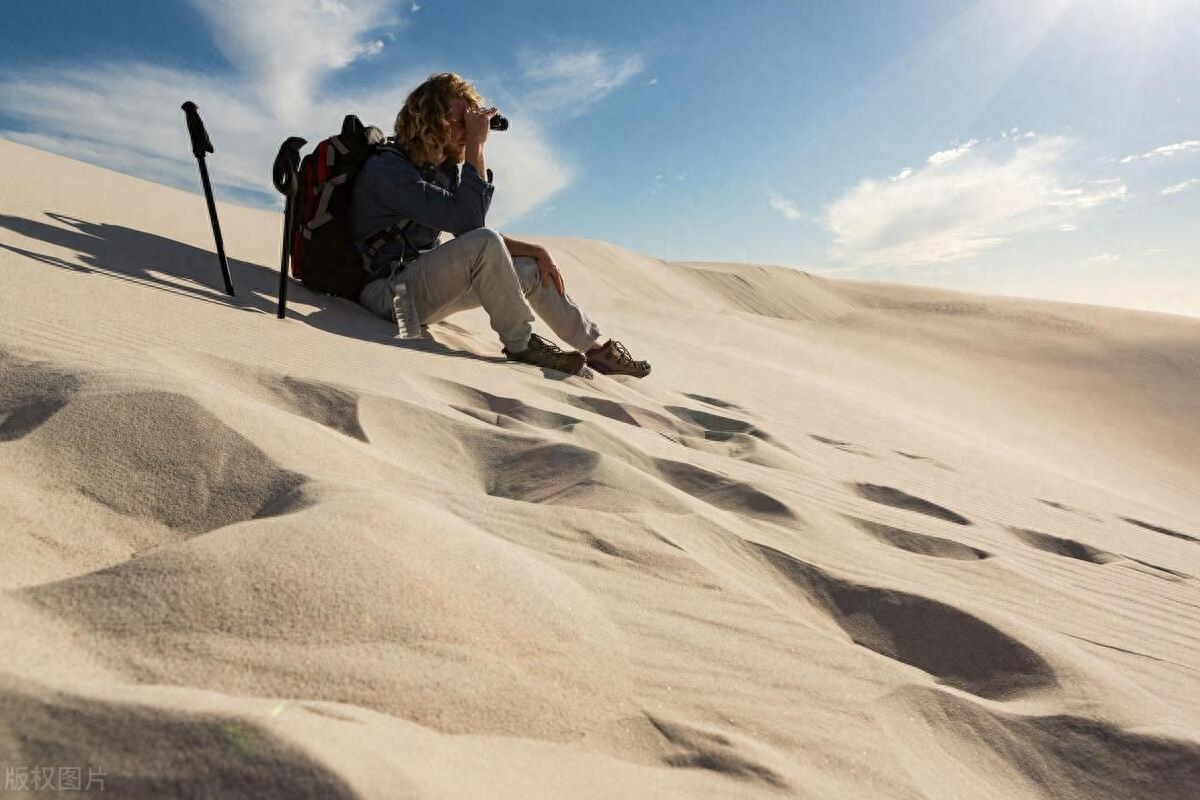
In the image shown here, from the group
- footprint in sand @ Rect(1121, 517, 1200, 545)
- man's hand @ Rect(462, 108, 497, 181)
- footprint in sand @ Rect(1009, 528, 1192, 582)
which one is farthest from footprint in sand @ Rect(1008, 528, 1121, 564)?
man's hand @ Rect(462, 108, 497, 181)

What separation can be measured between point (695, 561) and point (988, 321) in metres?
19.0

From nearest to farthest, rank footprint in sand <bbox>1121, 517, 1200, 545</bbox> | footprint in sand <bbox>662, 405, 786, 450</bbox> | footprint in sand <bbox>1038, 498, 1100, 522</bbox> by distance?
1. footprint in sand <bbox>662, 405, 786, 450</bbox>
2. footprint in sand <bbox>1038, 498, 1100, 522</bbox>
3. footprint in sand <bbox>1121, 517, 1200, 545</bbox>

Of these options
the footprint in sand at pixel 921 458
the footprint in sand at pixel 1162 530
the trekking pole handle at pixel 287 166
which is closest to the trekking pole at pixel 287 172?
the trekking pole handle at pixel 287 166

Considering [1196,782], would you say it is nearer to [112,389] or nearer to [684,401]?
[112,389]

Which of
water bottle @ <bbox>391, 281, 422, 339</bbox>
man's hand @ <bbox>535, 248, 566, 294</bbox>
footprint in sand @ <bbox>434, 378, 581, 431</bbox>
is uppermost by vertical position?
man's hand @ <bbox>535, 248, 566, 294</bbox>

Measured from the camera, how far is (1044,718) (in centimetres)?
127

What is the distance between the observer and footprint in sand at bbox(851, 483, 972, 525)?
113 inches

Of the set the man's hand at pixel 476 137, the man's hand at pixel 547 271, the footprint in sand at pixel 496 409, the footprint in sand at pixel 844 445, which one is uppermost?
the man's hand at pixel 476 137

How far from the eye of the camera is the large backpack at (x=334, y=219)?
3768 millimetres

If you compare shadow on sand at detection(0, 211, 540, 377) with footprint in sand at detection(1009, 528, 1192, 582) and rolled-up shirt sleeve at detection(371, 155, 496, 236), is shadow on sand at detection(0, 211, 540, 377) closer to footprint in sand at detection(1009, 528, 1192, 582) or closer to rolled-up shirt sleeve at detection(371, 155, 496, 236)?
rolled-up shirt sleeve at detection(371, 155, 496, 236)

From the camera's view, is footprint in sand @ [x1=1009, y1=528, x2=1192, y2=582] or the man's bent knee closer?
footprint in sand @ [x1=1009, y1=528, x2=1192, y2=582]

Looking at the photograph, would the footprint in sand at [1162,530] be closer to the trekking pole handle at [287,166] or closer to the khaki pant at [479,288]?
the khaki pant at [479,288]

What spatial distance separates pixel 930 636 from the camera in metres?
1.54

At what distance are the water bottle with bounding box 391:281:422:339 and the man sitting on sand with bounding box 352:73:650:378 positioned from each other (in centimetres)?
5
